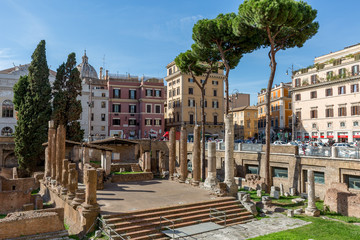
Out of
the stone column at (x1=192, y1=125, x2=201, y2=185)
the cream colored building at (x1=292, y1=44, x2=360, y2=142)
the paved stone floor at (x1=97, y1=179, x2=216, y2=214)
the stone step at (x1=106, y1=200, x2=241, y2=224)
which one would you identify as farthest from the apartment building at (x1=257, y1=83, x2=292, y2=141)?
the stone step at (x1=106, y1=200, x2=241, y2=224)

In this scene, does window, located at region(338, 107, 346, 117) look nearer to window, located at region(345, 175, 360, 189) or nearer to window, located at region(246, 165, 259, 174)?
window, located at region(246, 165, 259, 174)

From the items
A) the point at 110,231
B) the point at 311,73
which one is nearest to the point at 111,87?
the point at 311,73

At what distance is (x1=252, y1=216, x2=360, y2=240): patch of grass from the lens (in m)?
12.0

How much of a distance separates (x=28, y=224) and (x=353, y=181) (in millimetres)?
18410

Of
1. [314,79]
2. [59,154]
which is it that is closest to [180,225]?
[59,154]

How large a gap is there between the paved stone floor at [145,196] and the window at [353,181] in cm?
883

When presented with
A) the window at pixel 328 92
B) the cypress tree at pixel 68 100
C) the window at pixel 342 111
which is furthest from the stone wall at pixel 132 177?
the window at pixel 328 92

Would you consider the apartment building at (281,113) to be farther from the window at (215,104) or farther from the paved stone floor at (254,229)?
the paved stone floor at (254,229)

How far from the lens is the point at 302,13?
20266mm

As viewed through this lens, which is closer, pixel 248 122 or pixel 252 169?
pixel 252 169

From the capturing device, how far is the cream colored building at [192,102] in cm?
4853

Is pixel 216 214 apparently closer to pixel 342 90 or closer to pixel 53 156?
pixel 53 156

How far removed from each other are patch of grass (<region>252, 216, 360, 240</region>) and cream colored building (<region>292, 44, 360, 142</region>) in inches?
946

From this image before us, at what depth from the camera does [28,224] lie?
12367 mm
